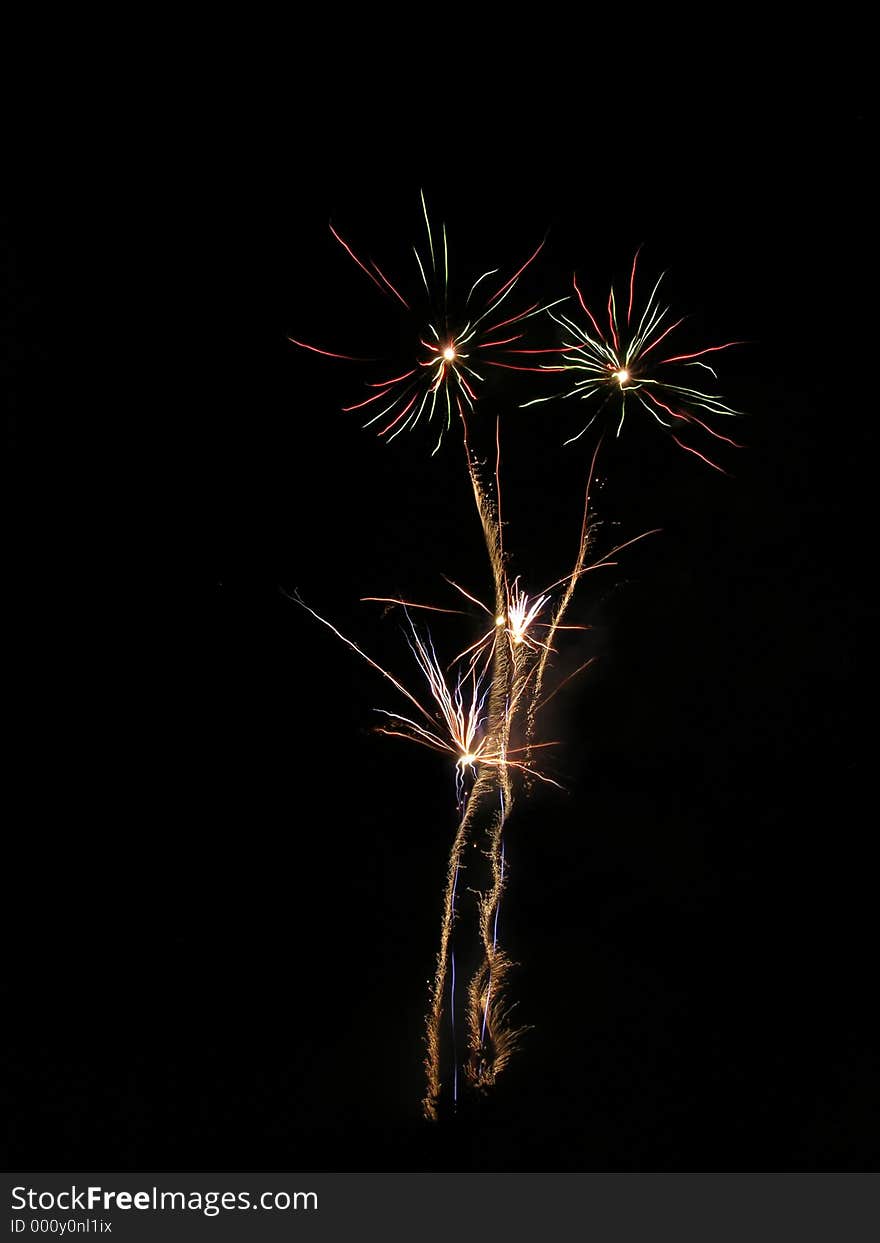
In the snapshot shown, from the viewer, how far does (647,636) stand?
5.51 feet

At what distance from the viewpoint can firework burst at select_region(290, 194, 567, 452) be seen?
156 cm

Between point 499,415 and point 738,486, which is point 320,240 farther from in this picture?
point 738,486

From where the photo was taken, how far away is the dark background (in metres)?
1.55

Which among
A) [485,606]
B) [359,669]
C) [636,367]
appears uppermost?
[636,367]

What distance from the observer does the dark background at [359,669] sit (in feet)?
5.08

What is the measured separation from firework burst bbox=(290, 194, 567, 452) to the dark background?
0.13 feet

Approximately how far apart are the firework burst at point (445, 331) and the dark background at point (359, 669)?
39mm

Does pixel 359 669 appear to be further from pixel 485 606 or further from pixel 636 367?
pixel 636 367

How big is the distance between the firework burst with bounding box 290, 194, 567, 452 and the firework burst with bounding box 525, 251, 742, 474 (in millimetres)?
73

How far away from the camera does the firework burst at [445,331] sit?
1558mm

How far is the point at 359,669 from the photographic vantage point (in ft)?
5.30

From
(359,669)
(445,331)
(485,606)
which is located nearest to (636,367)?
(445,331)

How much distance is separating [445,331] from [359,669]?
73 centimetres

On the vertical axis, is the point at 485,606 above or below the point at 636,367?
below
